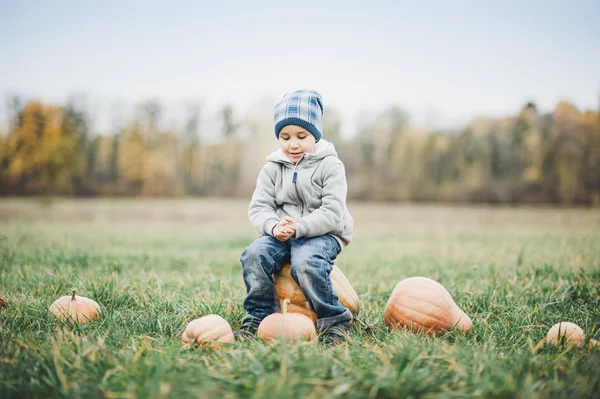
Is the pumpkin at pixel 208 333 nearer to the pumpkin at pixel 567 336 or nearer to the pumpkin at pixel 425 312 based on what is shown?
the pumpkin at pixel 425 312

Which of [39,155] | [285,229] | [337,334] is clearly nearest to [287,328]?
[337,334]

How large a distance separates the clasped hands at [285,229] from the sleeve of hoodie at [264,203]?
5.4 inches

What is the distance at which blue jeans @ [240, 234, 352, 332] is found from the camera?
317 centimetres

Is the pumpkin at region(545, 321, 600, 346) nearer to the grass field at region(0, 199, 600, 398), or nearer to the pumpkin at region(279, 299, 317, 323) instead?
the grass field at region(0, 199, 600, 398)

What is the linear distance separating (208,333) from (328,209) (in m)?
1.21

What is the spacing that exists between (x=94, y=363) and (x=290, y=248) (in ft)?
5.07

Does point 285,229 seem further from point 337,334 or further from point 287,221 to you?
point 337,334

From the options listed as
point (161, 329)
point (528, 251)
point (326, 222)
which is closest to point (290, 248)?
point (326, 222)

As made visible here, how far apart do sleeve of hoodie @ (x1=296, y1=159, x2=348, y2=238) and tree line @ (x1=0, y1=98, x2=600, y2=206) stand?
24770 millimetres

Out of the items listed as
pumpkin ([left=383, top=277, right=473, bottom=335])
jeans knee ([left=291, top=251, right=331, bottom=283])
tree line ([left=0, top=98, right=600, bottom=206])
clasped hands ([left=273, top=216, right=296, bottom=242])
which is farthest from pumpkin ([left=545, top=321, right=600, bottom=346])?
tree line ([left=0, top=98, right=600, bottom=206])

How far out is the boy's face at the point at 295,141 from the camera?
11.4 ft

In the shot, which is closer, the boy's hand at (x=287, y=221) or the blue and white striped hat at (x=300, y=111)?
the boy's hand at (x=287, y=221)

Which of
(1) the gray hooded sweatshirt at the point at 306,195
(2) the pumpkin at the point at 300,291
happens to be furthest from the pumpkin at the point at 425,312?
(1) the gray hooded sweatshirt at the point at 306,195

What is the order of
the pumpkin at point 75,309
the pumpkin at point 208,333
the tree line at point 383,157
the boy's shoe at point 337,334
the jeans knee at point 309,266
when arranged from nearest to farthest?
1. the pumpkin at point 208,333
2. the boy's shoe at point 337,334
3. the jeans knee at point 309,266
4. the pumpkin at point 75,309
5. the tree line at point 383,157
